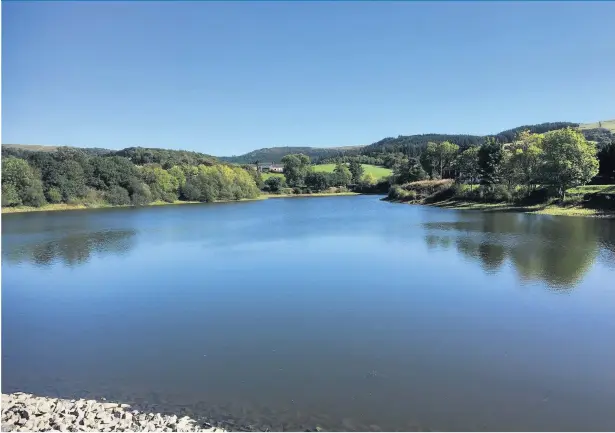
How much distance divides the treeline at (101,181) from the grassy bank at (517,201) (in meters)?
39.7

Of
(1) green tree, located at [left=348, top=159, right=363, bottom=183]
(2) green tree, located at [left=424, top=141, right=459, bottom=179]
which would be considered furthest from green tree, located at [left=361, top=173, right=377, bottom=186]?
(2) green tree, located at [left=424, top=141, right=459, bottom=179]

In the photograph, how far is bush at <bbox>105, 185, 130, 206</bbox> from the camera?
78875 mm

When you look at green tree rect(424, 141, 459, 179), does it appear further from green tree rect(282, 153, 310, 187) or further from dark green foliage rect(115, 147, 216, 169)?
dark green foliage rect(115, 147, 216, 169)

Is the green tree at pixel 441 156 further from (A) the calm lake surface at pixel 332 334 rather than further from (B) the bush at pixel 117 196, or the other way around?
(A) the calm lake surface at pixel 332 334

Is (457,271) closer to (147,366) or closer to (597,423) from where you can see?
(597,423)

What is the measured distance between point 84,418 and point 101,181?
78.4 m

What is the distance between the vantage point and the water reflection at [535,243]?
67.2 feet

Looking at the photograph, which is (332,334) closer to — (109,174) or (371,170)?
(109,174)

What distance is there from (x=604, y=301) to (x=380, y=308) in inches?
291

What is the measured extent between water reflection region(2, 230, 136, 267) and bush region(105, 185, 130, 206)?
4468cm

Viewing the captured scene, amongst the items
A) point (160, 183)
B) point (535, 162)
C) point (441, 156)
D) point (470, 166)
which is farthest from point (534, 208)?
point (160, 183)

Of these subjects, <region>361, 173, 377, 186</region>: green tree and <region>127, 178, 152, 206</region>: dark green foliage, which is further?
<region>361, 173, 377, 186</region>: green tree

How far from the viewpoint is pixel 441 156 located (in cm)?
9356

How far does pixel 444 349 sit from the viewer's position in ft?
37.4
